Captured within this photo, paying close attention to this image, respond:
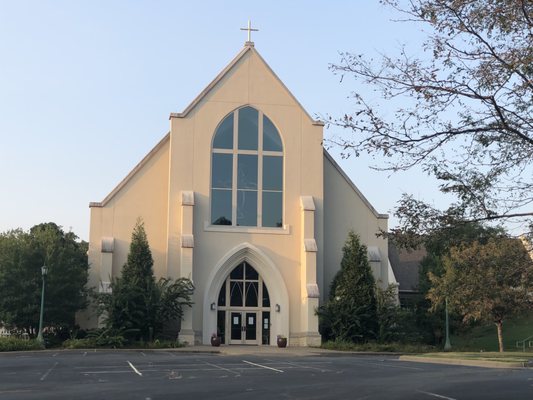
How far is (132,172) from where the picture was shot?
41438 mm

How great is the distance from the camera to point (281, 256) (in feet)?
134

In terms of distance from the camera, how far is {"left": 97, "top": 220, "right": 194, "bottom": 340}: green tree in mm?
36375

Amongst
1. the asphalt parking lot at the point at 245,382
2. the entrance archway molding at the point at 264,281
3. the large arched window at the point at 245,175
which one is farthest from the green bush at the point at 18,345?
the large arched window at the point at 245,175

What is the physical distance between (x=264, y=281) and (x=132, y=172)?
9.83 metres

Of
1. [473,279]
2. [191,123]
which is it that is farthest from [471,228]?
[191,123]

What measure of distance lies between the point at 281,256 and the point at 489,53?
102 feet

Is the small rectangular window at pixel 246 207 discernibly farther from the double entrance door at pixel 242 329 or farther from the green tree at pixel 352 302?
the green tree at pixel 352 302

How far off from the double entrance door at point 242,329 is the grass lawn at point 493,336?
495 inches

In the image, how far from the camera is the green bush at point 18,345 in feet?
105

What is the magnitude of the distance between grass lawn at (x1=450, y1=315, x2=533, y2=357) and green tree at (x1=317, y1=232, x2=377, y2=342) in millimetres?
8189

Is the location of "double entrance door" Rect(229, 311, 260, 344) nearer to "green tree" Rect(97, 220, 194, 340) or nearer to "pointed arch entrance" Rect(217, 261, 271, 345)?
"pointed arch entrance" Rect(217, 261, 271, 345)

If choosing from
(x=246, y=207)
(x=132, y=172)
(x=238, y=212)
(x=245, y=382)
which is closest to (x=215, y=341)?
(x=238, y=212)

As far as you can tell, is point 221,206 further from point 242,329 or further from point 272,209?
point 242,329

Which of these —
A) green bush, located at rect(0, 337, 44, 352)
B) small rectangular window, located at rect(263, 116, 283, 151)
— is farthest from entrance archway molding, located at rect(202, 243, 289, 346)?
green bush, located at rect(0, 337, 44, 352)
